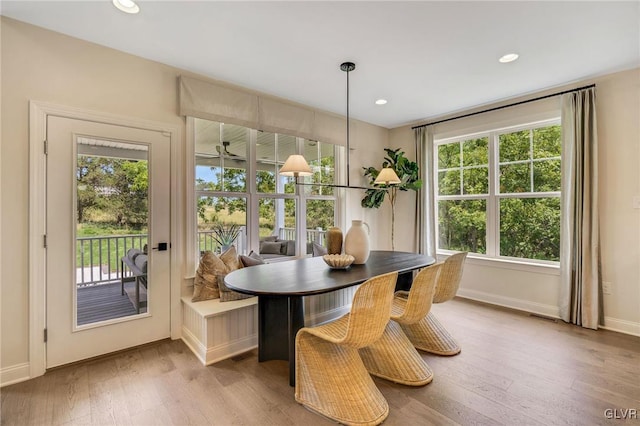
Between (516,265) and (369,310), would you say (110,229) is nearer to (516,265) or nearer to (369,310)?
(369,310)

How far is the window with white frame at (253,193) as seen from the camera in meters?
3.21

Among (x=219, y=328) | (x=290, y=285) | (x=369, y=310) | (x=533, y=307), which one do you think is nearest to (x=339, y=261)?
(x=290, y=285)

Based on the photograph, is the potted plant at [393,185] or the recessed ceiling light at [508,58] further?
the potted plant at [393,185]

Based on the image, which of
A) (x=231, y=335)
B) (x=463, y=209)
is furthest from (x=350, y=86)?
(x=231, y=335)

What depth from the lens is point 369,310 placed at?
1731 mm

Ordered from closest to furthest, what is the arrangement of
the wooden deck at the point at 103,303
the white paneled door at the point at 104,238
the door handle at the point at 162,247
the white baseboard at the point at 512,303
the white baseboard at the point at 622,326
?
the white paneled door at the point at 104,238, the wooden deck at the point at 103,303, the door handle at the point at 162,247, the white baseboard at the point at 622,326, the white baseboard at the point at 512,303

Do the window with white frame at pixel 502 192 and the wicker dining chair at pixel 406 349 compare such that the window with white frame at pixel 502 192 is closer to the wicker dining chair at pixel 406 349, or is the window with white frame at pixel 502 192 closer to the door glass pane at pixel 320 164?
the door glass pane at pixel 320 164

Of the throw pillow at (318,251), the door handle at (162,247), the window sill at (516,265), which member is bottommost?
the window sill at (516,265)

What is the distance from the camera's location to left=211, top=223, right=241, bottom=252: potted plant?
10.8ft

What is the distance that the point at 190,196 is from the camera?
3.01m

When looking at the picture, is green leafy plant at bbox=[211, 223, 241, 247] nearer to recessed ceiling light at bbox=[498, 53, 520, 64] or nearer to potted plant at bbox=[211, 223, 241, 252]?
potted plant at bbox=[211, 223, 241, 252]

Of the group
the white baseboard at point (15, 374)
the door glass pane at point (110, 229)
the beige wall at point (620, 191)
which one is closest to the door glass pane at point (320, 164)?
the door glass pane at point (110, 229)

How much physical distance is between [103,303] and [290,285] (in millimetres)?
1822

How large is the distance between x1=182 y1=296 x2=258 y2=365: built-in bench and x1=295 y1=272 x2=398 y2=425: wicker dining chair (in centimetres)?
88
